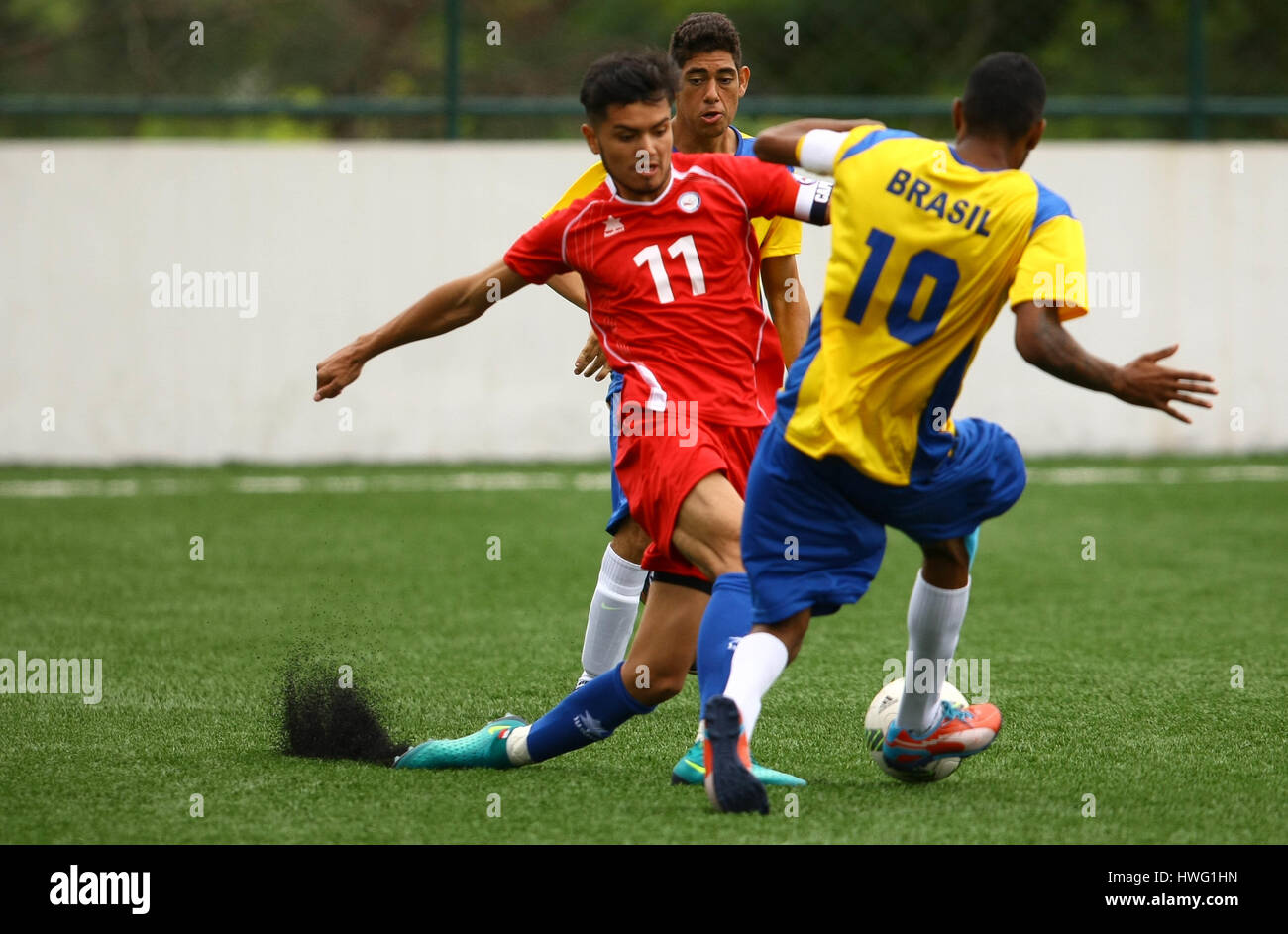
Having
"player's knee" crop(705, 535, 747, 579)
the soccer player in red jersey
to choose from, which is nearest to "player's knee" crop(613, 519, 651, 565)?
the soccer player in red jersey

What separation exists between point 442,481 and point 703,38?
633 centimetres

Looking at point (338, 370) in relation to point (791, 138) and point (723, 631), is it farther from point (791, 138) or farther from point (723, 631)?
point (791, 138)

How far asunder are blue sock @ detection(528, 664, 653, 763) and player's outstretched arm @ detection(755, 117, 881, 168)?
4.33 ft

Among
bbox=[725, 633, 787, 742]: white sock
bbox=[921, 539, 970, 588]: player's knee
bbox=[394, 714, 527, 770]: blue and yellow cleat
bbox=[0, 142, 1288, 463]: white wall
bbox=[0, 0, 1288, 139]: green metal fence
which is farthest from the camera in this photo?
bbox=[0, 0, 1288, 139]: green metal fence

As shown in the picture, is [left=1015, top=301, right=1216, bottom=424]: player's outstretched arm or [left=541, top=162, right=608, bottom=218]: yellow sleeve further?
[left=541, top=162, right=608, bottom=218]: yellow sleeve

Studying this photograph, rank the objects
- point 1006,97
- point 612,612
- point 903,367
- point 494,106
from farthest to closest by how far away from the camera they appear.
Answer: point 494,106 → point 612,612 → point 903,367 → point 1006,97

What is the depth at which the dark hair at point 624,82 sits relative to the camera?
3957 millimetres

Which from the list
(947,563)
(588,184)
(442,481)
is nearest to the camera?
(947,563)

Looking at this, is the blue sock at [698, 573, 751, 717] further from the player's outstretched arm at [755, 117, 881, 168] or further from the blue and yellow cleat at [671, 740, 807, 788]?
the player's outstretched arm at [755, 117, 881, 168]

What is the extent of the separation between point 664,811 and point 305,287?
8420mm

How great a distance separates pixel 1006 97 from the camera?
349cm

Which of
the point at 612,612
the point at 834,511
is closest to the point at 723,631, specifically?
the point at 834,511

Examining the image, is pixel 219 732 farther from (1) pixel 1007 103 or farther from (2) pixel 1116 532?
(2) pixel 1116 532

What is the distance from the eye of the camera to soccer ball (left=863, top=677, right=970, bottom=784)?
4.07m
